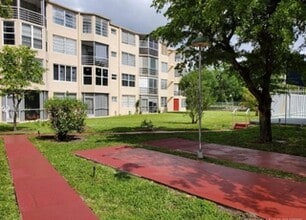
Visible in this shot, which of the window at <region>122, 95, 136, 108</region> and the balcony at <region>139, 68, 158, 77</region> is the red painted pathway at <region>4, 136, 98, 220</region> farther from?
the balcony at <region>139, 68, 158, 77</region>

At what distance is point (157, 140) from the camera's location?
50.4 feet

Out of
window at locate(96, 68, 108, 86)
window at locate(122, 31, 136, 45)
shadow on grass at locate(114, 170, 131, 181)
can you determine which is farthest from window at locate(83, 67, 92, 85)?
shadow on grass at locate(114, 170, 131, 181)

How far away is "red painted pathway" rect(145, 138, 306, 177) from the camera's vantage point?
984cm

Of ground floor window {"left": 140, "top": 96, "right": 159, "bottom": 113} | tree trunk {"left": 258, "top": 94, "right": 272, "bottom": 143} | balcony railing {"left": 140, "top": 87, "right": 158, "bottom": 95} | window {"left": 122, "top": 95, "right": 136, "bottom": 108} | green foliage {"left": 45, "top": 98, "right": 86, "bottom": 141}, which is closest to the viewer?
green foliage {"left": 45, "top": 98, "right": 86, "bottom": 141}

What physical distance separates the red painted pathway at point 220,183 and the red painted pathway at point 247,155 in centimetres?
148

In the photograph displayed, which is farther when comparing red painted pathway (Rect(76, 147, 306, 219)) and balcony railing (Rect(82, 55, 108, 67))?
balcony railing (Rect(82, 55, 108, 67))

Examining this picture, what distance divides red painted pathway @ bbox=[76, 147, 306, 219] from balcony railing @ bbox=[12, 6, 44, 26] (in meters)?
20.6

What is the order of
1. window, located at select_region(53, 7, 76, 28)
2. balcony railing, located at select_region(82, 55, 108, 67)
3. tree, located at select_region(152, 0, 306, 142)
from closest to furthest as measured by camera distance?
1. tree, located at select_region(152, 0, 306, 142)
2. window, located at select_region(53, 7, 76, 28)
3. balcony railing, located at select_region(82, 55, 108, 67)

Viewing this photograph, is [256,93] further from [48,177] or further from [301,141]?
[48,177]

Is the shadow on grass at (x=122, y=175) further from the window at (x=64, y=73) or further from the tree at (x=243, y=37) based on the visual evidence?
the window at (x=64, y=73)

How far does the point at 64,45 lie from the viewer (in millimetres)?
33656

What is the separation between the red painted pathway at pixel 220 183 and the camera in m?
6.04

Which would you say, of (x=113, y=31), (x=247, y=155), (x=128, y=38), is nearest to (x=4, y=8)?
(x=247, y=155)

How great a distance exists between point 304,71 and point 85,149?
9805mm
